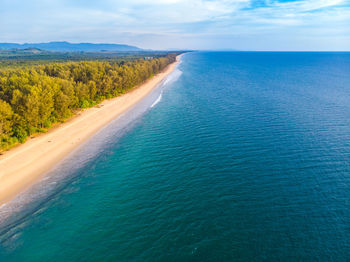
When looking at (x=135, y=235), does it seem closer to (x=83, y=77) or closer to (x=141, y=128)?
(x=141, y=128)

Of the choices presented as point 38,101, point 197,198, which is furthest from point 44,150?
point 197,198

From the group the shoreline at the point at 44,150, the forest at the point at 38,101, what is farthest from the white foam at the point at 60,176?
the forest at the point at 38,101

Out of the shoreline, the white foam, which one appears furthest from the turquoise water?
the shoreline

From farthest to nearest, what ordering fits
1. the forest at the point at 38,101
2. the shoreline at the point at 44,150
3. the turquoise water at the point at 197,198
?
the forest at the point at 38,101, the shoreline at the point at 44,150, the turquoise water at the point at 197,198

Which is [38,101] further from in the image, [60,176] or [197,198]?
[197,198]

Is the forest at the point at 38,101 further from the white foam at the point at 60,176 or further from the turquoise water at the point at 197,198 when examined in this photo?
the turquoise water at the point at 197,198
